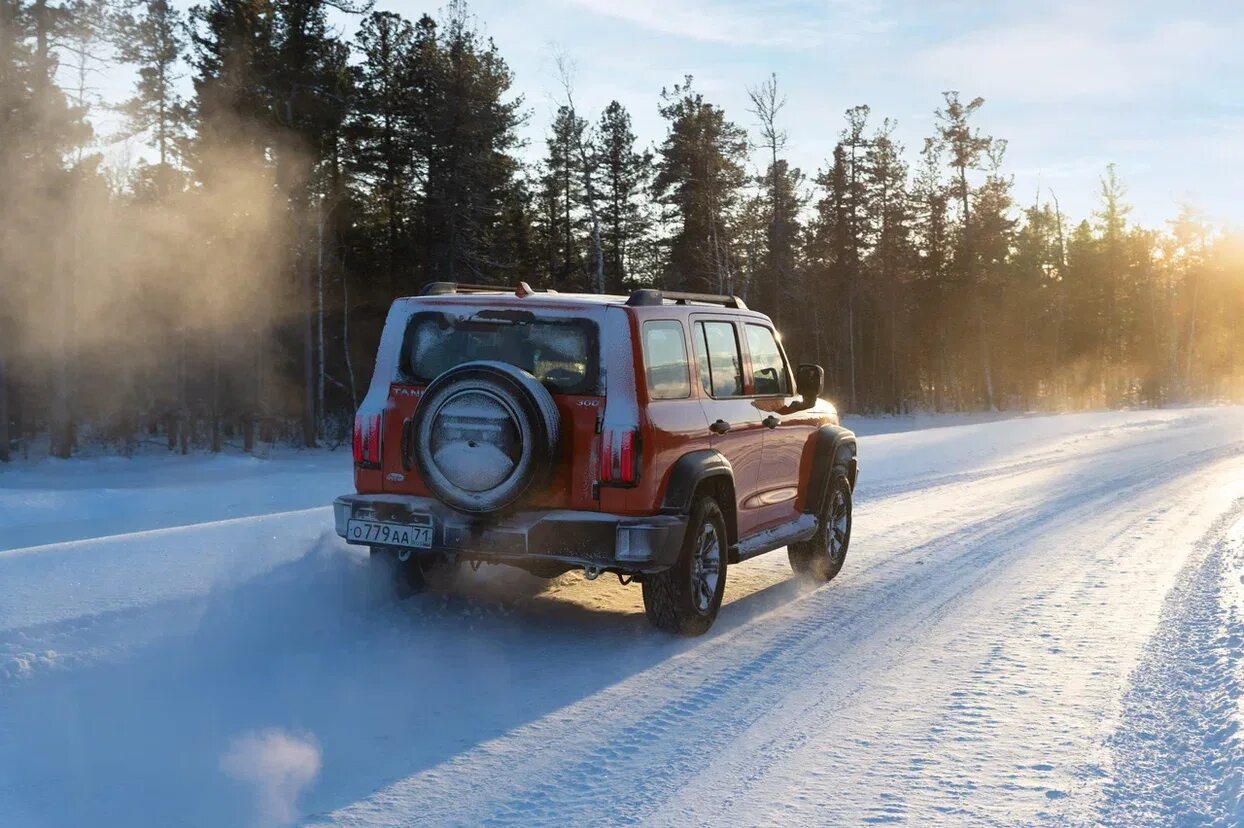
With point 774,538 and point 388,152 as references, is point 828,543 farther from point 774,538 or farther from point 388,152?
point 388,152

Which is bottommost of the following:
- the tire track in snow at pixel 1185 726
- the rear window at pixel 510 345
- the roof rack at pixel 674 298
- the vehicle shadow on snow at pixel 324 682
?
the tire track in snow at pixel 1185 726

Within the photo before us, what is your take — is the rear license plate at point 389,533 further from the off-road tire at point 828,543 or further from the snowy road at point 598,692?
the off-road tire at point 828,543

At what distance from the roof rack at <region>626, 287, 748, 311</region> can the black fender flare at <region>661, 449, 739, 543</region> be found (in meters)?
0.99

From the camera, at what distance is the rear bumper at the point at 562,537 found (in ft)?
21.0

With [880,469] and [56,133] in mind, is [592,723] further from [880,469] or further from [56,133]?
[56,133]

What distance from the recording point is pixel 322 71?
31672 mm

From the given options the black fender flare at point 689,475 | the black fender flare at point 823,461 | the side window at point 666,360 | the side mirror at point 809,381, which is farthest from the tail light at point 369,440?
the black fender flare at point 823,461

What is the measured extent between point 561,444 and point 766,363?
2525 mm

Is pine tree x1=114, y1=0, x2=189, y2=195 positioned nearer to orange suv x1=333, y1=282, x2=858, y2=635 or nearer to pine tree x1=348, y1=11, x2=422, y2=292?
pine tree x1=348, y1=11, x2=422, y2=292

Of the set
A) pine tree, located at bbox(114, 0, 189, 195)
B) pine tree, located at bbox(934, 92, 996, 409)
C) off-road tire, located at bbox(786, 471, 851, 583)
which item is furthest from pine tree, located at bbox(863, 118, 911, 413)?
off-road tire, located at bbox(786, 471, 851, 583)

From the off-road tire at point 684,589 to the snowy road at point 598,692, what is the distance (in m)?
0.14

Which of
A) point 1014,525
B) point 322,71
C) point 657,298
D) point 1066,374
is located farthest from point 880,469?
point 1066,374

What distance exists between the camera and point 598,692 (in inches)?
230

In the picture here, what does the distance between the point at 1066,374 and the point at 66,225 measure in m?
64.4
